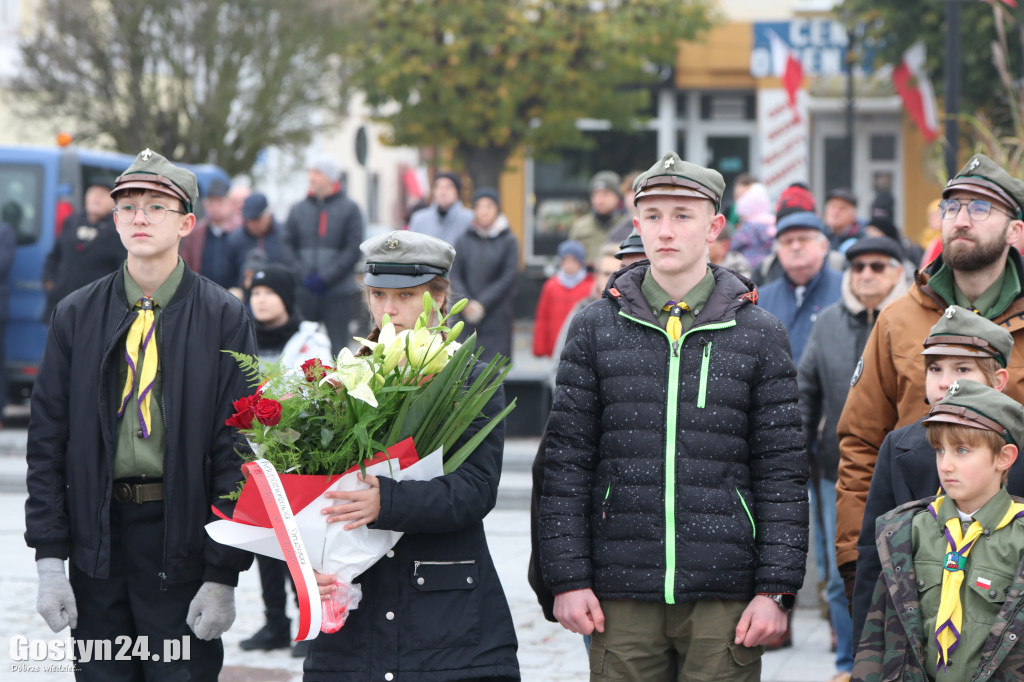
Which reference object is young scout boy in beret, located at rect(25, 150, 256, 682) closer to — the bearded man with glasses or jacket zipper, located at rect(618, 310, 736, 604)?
jacket zipper, located at rect(618, 310, 736, 604)

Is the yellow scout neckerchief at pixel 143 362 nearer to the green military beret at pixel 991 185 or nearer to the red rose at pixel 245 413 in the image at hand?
the red rose at pixel 245 413

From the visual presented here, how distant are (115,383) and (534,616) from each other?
12.5 ft

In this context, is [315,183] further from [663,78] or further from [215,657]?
[663,78]

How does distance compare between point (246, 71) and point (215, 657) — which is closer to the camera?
point (215, 657)

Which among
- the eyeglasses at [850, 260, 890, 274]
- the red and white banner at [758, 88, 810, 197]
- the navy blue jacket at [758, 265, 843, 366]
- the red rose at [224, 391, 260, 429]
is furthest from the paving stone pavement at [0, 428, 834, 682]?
the red and white banner at [758, 88, 810, 197]

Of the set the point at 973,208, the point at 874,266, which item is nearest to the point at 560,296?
the point at 874,266

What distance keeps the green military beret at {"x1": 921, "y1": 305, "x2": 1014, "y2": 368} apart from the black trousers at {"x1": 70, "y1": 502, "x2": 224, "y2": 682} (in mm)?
2442

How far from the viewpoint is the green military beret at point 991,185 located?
418 centimetres

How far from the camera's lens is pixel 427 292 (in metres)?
4.06

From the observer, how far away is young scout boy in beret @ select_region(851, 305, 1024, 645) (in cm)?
392

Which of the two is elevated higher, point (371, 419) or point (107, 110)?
point (107, 110)

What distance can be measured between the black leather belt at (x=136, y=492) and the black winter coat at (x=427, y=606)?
0.79 metres

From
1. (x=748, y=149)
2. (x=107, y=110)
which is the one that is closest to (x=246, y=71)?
(x=107, y=110)

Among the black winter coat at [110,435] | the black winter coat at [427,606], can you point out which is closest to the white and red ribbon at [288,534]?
the black winter coat at [427,606]
